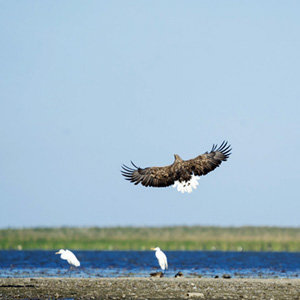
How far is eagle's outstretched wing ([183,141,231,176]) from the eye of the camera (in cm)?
2125

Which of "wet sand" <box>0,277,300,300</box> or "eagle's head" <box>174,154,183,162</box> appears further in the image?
"eagle's head" <box>174,154,183,162</box>

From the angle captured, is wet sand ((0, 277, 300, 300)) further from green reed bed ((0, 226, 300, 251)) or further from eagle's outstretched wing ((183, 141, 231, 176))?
green reed bed ((0, 226, 300, 251))

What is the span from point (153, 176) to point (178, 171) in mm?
714

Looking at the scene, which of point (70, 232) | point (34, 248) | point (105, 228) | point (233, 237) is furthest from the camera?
point (105, 228)

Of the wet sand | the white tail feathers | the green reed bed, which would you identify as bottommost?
the wet sand

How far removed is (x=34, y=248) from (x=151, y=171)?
3718 centimetres

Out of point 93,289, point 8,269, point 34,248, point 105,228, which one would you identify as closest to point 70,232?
point 105,228

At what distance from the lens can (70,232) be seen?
6781 centimetres

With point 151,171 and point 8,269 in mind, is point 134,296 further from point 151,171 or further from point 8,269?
point 8,269

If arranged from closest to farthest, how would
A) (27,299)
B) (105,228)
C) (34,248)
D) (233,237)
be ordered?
(27,299), (34,248), (233,237), (105,228)

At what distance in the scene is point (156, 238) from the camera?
6175 centimetres

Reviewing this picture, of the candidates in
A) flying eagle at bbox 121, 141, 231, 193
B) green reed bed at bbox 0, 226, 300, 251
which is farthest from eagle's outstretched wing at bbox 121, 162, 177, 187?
green reed bed at bbox 0, 226, 300, 251

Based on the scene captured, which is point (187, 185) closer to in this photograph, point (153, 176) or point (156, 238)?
point (153, 176)

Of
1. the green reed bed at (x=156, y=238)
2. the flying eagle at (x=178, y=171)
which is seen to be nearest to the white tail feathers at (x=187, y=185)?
the flying eagle at (x=178, y=171)
